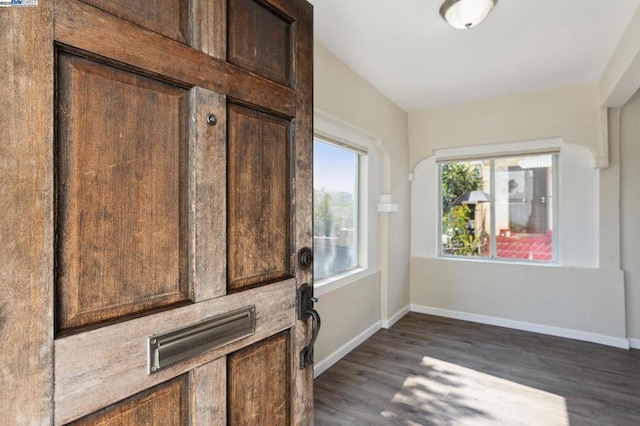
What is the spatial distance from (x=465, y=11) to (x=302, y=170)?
1.60 metres

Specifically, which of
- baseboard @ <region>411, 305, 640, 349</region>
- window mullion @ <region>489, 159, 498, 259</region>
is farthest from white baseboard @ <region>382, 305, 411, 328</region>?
window mullion @ <region>489, 159, 498, 259</region>

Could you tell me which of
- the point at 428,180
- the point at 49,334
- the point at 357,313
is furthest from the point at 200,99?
the point at 428,180

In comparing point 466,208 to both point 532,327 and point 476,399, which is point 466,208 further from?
point 476,399

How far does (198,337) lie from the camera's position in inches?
35.1

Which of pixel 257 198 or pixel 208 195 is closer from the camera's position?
pixel 208 195

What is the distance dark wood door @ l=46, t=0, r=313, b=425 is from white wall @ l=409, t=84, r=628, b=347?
10.7 ft

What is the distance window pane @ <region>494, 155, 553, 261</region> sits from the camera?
3598 millimetres

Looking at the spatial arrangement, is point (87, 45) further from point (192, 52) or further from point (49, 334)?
point (49, 334)

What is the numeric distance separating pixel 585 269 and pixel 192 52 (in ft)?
13.3

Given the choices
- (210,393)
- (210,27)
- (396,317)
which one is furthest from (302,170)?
(396,317)

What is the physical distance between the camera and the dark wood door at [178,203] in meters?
0.70

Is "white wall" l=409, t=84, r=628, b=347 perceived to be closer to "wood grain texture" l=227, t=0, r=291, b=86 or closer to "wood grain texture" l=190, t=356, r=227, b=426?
"wood grain texture" l=227, t=0, r=291, b=86

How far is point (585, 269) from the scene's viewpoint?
330 cm

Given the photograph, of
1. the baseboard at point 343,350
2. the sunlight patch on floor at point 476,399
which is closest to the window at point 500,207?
the baseboard at point 343,350
